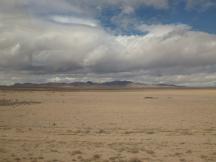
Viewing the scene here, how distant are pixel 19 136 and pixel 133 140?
6.78 metres

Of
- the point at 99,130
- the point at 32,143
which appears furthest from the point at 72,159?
the point at 99,130

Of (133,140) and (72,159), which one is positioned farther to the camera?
(133,140)

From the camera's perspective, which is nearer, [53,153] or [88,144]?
[53,153]

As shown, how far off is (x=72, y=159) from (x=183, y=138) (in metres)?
7.48

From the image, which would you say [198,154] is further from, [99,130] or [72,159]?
[99,130]

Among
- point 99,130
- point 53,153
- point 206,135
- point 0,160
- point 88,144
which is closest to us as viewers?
point 0,160

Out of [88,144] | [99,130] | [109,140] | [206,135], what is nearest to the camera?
[88,144]

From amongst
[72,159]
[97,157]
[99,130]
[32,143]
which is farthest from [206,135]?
[32,143]

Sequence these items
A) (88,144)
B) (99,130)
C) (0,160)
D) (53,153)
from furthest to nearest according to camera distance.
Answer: (99,130), (88,144), (53,153), (0,160)

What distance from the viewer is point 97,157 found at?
11.0 m

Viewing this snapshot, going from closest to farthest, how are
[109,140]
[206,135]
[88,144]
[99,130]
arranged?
1. [88,144]
2. [109,140]
3. [206,135]
4. [99,130]

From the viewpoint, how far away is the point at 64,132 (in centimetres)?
1680

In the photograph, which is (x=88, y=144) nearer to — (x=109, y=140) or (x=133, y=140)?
(x=109, y=140)

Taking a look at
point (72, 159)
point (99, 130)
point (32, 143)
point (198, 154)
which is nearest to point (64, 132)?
point (99, 130)
